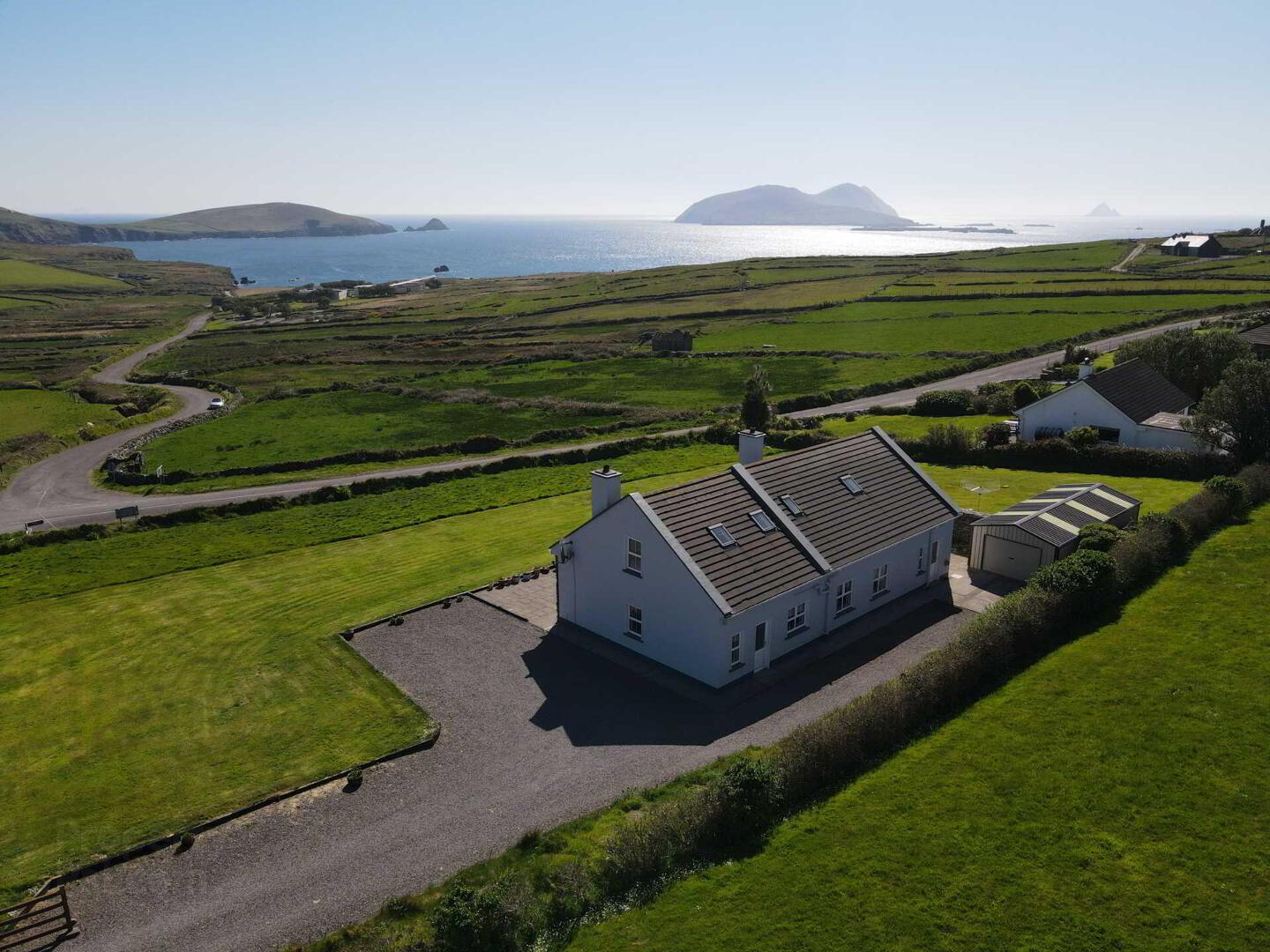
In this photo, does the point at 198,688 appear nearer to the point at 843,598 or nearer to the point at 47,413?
the point at 843,598

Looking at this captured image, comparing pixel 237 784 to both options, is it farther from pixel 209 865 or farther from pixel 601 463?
pixel 601 463

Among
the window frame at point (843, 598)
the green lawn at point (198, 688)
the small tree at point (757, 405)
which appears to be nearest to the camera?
the green lawn at point (198, 688)

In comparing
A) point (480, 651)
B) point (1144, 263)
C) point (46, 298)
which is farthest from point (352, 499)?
point (46, 298)

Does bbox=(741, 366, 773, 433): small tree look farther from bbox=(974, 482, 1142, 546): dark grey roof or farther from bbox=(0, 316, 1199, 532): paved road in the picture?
bbox=(974, 482, 1142, 546): dark grey roof

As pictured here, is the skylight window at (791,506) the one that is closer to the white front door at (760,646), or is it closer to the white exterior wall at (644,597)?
the white front door at (760,646)

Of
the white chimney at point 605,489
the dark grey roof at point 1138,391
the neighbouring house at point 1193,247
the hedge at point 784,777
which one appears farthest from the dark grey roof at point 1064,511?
the neighbouring house at point 1193,247
